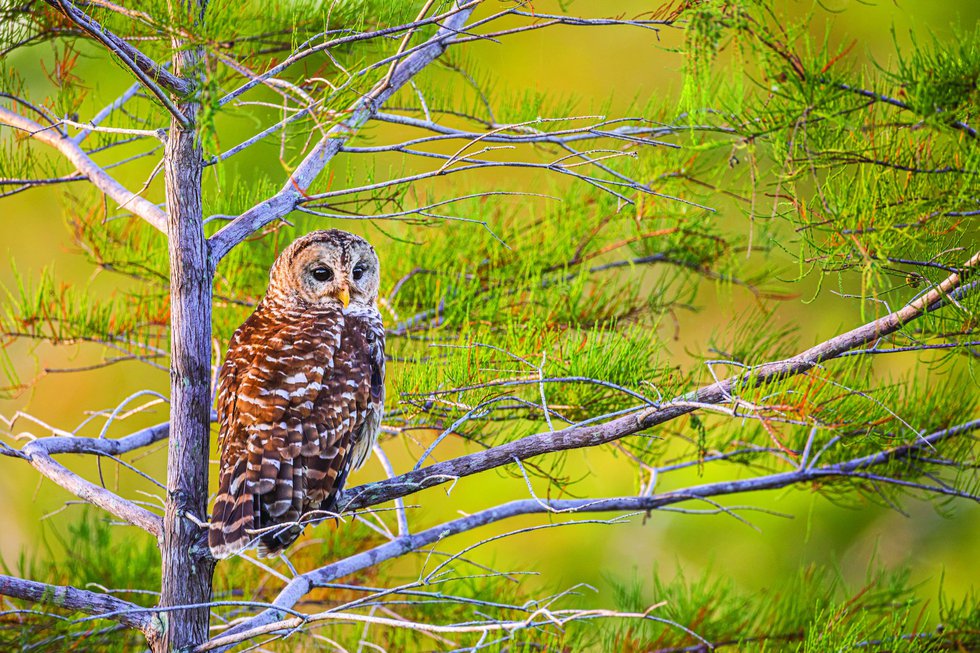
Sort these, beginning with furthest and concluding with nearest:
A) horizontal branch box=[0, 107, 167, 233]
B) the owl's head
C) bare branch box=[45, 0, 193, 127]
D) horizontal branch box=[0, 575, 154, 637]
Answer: the owl's head → horizontal branch box=[0, 107, 167, 233] → horizontal branch box=[0, 575, 154, 637] → bare branch box=[45, 0, 193, 127]

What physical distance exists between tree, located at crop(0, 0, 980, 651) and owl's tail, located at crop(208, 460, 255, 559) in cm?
4

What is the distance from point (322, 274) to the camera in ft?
7.32

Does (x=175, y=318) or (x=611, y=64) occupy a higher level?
(x=611, y=64)

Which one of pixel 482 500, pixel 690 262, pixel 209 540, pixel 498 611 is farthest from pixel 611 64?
pixel 209 540

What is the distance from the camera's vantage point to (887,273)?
1.44 metres

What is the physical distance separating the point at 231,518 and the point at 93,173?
2.36 feet

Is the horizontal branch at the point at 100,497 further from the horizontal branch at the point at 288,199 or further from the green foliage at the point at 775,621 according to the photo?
the green foliage at the point at 775,621

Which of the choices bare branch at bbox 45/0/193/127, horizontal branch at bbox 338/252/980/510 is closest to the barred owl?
horizontal branch at bbox 338/252/980/510

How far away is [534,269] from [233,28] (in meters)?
1.04

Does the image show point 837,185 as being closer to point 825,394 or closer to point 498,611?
point 825,394

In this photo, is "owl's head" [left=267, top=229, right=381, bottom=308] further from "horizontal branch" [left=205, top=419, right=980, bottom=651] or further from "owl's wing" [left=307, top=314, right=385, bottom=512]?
"horizontal branch" [left=205, top=419, right=980, bottom=651]

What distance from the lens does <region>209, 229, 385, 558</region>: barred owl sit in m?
1.73

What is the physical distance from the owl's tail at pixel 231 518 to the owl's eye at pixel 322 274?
24.2 inches

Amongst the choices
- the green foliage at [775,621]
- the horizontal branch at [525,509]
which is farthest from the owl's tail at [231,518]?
the green foliage at [775,621]
